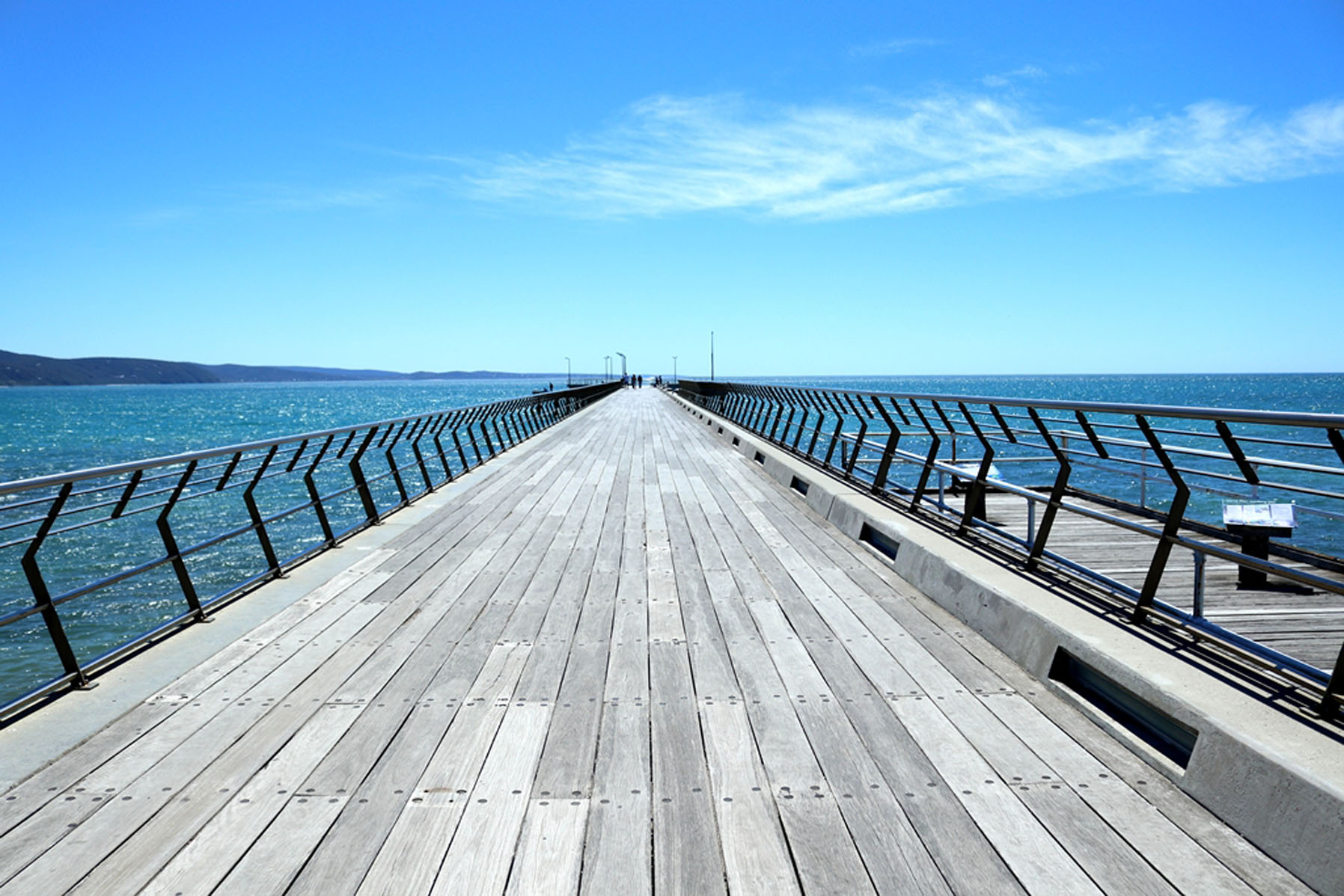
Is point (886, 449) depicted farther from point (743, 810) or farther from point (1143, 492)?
point (743, 810)

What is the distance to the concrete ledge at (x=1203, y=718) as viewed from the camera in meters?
2.41

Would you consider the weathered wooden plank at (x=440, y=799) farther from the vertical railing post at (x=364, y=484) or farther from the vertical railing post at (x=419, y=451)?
the vertical railing post at (x=419, y=451)

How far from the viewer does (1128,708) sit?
3.42 metres

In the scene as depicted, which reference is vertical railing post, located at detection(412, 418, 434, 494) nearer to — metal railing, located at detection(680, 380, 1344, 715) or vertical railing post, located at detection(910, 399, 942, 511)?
metal railing, located at detection(680, 380, 1344, 715)

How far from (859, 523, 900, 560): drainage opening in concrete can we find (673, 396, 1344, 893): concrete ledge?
3.29 feet

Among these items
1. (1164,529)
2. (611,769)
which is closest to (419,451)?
(611,769)

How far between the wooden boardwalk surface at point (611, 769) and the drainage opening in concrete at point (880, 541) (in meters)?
1.05

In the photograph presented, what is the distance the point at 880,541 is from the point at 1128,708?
3.62m

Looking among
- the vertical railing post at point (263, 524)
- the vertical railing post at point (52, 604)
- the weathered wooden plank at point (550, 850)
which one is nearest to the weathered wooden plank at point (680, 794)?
the weathered wooden plank at point (550, 850)

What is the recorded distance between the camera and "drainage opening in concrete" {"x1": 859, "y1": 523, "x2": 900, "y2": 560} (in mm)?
6672

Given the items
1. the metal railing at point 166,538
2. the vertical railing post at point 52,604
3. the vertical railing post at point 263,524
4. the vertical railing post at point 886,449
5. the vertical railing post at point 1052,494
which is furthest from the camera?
the vertical railing post at point 886,449

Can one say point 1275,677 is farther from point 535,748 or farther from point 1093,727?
point 535,748

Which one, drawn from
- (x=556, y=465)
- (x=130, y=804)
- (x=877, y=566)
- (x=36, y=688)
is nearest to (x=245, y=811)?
(x=130, y=804)

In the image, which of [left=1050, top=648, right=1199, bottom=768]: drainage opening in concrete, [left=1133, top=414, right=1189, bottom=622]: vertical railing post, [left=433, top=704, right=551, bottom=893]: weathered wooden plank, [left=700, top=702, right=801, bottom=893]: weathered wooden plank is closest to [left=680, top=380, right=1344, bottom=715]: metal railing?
[left=1133, top=414, right=1189, bottom=622]: vertical railing post
